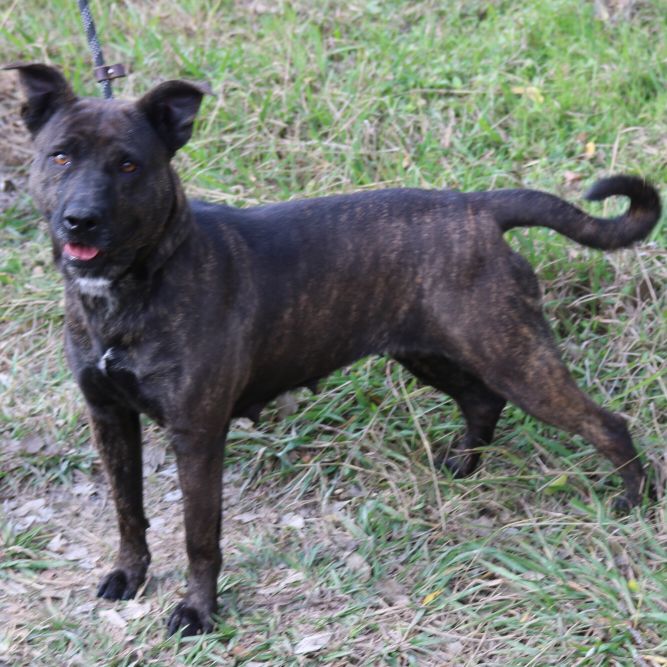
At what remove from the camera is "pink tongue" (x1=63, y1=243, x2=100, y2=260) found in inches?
131

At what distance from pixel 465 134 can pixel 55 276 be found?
2.51 meters

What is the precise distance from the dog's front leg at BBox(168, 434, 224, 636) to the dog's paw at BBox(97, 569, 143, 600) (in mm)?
280

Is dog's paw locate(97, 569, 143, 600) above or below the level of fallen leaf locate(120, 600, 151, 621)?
→ above

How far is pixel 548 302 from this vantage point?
5.09 meters

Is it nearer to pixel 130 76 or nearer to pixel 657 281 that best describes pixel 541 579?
pixel 657 281

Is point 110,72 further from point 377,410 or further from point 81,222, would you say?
point 377,410

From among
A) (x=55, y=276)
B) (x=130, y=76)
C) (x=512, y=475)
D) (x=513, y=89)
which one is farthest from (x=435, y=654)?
(x=130, y=76)

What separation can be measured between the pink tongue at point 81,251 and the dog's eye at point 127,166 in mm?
284

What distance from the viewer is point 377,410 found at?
4809mm

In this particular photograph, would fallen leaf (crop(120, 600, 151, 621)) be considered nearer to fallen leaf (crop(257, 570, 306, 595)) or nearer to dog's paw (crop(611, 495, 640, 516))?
fallen leaf (crop(257, 570, 306, 595))

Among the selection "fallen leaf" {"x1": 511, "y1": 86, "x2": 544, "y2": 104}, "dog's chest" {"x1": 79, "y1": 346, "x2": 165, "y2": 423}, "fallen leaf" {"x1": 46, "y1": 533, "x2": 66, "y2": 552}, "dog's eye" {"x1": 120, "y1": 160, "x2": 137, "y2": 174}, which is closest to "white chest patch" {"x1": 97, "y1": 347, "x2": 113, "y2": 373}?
"dog's chest" {"x1": 79, "y1": 346, "x2": 165, "y2": 423}

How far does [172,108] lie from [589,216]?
1.68m

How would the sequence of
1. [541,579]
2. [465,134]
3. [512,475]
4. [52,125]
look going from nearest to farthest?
[52,125], [541,579], [512,475], [465,134]

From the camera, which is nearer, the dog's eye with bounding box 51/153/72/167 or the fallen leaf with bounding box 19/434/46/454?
the dog's eye with bounding box 51/153/72/167
